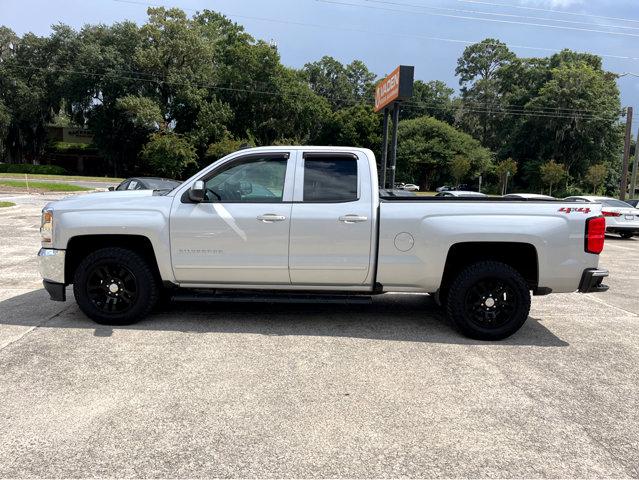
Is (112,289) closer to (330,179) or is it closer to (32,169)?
(330,179)

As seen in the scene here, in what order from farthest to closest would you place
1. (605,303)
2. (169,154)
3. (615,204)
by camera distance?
(169,154) → (615,204) → (605,303)

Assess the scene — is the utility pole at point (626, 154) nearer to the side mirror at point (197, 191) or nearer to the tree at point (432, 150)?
the tree at point (432, 150)

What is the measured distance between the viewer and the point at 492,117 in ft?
245

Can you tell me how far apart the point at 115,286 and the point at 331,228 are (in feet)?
8.07

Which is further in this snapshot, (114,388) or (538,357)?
(538,357)

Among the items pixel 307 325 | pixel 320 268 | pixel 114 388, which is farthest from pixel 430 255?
pixel 114 388

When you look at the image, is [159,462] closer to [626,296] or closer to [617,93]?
[626,296]

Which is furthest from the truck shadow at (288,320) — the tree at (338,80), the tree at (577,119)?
the tree at (338,80)

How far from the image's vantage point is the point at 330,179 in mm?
5410

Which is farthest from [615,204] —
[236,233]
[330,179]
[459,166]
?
[459,166]

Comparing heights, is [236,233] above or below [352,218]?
below

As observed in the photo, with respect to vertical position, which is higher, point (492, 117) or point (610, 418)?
point (492, 117)

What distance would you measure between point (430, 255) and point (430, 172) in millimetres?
61714

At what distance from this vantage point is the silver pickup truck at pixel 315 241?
515 cm
